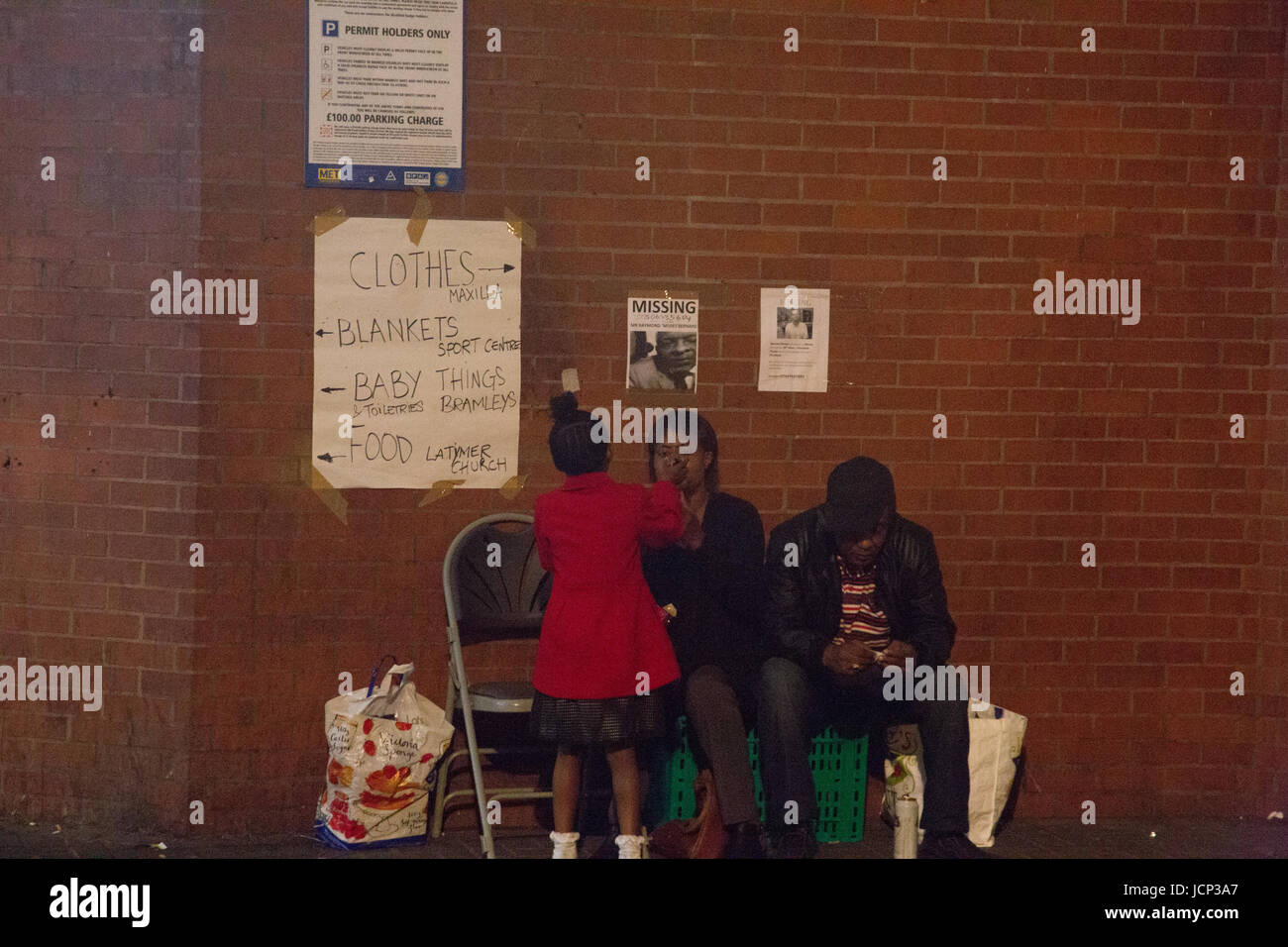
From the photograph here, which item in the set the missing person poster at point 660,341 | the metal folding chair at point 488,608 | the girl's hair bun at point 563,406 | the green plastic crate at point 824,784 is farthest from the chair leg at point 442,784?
the missing person poster at point 660,341

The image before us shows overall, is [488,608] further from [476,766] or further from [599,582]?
[599,582]

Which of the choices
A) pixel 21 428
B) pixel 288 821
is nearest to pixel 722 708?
pixel 288 821

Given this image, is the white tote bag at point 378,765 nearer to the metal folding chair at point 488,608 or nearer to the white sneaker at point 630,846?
the metal folding chair at point 488,608

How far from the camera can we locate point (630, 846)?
518cm

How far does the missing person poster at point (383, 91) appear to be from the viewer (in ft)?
19.0

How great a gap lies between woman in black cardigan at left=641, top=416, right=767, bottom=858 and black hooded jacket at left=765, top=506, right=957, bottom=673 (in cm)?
13

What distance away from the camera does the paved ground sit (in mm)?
5586

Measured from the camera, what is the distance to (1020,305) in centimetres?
618

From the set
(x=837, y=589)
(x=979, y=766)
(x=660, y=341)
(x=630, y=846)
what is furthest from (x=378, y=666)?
(x=979, y=766)

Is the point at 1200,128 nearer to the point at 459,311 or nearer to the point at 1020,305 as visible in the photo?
the point at 1020,305

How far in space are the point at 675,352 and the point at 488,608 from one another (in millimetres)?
1357

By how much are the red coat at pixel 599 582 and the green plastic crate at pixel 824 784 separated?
59cm

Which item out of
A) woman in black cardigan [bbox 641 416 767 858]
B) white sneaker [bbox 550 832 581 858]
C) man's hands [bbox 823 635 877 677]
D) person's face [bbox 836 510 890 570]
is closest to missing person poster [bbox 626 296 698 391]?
woman in black cardigan [bbox 641 416 767 858]

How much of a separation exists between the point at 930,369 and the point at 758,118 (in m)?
1.32
